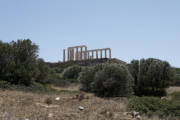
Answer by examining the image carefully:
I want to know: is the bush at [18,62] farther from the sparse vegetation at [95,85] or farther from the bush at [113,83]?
the bush at [113,83]

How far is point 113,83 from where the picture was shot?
23141 millimetres

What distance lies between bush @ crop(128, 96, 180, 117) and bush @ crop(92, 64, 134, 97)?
7585 mm

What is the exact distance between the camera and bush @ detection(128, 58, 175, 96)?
28.6m

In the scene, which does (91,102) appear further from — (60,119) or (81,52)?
(81,52)

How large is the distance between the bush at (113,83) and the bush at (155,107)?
758 cm

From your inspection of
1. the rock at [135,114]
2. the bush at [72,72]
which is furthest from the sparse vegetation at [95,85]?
the bush at [72,72]

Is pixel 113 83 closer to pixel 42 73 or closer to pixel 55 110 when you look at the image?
pixel 55 110

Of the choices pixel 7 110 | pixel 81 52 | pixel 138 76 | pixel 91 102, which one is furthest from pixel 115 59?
pixel 7 110

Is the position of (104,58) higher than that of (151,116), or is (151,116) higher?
(104,58)

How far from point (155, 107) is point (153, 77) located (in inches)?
590

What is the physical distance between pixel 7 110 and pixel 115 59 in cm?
4228

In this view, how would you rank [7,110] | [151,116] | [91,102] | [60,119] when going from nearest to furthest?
[60,119]
[7,110]
[151,116]
[91,102]

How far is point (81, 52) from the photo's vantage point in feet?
192

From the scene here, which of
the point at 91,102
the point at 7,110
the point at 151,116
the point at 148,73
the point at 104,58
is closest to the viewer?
the point at 7,110
